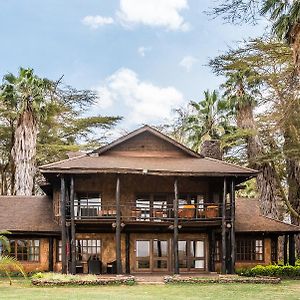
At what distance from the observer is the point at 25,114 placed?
4006 cm

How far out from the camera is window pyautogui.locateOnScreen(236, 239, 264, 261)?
33375 millimetres

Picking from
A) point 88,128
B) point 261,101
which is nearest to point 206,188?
point 261,101

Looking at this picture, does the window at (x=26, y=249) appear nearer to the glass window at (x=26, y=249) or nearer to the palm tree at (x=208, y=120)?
the glass window at (x=26, y=249)

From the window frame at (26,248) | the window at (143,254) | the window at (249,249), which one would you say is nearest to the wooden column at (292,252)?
the window at (249,249)

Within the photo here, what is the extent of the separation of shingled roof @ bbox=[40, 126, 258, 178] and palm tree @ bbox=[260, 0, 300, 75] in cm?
838

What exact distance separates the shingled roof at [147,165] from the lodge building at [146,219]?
1.9 inches

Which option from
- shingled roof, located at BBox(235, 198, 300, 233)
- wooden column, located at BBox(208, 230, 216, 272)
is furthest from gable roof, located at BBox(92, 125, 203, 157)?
wooden column, located at BBox(208, 230, 216, 272)

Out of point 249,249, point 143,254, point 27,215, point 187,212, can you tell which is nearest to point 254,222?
point 249,249

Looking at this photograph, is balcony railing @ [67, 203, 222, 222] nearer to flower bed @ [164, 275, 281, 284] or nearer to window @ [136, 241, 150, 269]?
window @ [136, 241, 150, 269]

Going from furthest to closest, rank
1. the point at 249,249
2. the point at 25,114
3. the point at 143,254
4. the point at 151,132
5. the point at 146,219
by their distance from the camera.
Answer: the point at 25,114 < the point at 249,249 < the point at 151,132 < the point at 143,254 < the point at 146,219

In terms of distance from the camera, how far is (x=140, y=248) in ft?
103

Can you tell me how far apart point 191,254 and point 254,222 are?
3.94 meters

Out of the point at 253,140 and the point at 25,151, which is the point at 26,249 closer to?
the point at 25,151

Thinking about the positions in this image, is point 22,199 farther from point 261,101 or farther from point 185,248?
point 261,101
